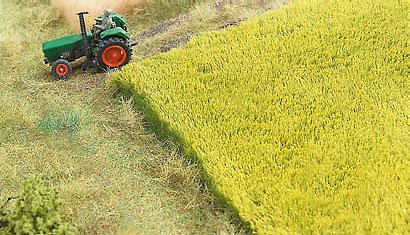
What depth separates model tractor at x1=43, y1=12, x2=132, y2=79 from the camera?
7.05 meters

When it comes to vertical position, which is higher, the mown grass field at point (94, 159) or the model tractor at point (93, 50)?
the model tractor at point (93, 50)

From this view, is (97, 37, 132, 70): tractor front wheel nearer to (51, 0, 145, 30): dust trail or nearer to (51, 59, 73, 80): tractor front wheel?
(51, 59, 73, 80): tractor front wheel

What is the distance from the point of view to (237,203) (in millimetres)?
5035

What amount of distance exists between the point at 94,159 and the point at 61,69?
1.76 m

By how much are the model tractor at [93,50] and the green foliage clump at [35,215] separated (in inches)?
110

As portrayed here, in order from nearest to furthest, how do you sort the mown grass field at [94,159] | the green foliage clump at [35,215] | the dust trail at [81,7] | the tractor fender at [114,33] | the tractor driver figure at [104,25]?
the green foliage clump at [35,215]
the mown grass field at [94,159]
the tractor fender at [114,33]
the tractor driver figure at [104,25]
the dust trail at [81,7]

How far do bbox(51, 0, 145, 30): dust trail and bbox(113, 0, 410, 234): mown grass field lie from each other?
224 centimetres

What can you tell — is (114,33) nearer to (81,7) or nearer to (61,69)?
(61,69)

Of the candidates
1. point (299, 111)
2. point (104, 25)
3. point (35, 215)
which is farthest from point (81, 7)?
point (35, 215)

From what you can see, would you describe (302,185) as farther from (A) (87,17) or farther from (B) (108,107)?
(A) (87,17)

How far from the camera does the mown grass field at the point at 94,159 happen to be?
204 inches

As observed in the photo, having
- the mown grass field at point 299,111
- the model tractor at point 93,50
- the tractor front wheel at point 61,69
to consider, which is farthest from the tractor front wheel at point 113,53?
the tractor front wheel at point 61,69

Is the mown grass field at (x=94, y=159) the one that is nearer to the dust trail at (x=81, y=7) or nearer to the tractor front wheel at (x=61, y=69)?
the tractor front wheel at (x=61, y=69)

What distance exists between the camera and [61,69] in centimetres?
721
